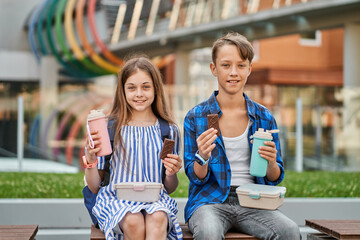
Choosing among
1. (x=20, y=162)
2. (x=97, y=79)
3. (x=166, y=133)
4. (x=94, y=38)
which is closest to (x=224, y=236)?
(x=166, y=133)

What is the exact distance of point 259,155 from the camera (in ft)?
7.80

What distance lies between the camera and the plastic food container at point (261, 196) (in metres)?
2.46

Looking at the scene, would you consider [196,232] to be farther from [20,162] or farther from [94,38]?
[94,38]

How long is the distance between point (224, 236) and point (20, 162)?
6.06 meters

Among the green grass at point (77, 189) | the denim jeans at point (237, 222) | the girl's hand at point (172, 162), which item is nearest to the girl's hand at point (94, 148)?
the girl's hand at point (172, 162)

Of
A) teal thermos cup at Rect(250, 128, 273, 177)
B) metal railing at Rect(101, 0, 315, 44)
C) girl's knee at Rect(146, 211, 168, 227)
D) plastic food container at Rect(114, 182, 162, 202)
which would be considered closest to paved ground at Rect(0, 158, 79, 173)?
metal railing at Rect(101, 0, 315, 44)

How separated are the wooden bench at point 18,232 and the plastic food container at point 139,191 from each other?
0.47 metres

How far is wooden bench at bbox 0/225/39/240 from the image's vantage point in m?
2.34

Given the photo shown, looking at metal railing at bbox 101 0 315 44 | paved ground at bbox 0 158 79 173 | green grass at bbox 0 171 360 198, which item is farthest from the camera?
metal railing at bbox 101 0 315 44

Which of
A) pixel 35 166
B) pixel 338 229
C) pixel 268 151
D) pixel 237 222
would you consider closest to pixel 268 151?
pixel 268 151

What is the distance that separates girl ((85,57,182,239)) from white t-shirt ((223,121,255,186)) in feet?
0.95

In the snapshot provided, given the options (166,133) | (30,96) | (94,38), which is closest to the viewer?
(166,133)

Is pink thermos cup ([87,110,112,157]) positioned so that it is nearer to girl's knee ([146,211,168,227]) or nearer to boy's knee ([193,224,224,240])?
girl's knee ([146,211,168,227])

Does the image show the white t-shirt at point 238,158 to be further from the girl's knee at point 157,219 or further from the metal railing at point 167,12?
the metal railing at point 167,12
